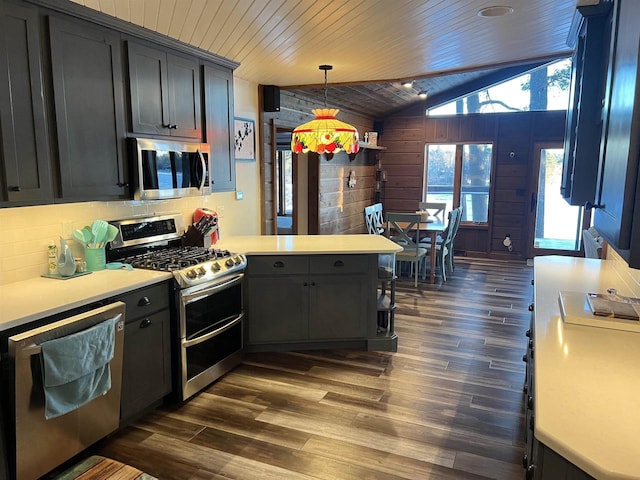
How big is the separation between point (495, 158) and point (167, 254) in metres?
6.24

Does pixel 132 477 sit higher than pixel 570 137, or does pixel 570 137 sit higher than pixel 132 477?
pixel 570 137

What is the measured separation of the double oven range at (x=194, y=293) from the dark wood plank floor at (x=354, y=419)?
0.19 metres

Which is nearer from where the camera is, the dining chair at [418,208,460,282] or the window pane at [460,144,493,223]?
the dining chair at [418,208,460,282]

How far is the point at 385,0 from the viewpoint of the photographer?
8.66 feet

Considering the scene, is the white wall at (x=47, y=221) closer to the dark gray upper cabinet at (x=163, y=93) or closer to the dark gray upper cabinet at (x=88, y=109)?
the dark gray upper cabinet at (x=88, y=109)

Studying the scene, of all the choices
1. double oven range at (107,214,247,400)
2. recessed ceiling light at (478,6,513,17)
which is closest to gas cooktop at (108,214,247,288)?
double oven range at (107,214,247,400)

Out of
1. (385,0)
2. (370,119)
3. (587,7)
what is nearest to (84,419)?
(385,0)

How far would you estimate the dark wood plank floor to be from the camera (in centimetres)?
235

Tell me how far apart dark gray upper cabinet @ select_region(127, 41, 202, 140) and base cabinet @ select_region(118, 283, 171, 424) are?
1101 millimetres

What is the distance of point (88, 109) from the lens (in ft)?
8.46

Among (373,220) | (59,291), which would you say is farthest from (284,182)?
(59,291)

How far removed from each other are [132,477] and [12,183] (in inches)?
59.0

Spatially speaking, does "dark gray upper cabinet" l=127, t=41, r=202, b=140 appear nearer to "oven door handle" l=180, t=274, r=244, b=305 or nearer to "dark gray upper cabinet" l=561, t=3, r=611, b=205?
"oven door handle" l=180, t=274, r=244, b=305

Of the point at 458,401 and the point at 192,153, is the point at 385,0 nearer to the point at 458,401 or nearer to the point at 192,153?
the point at 192,153
